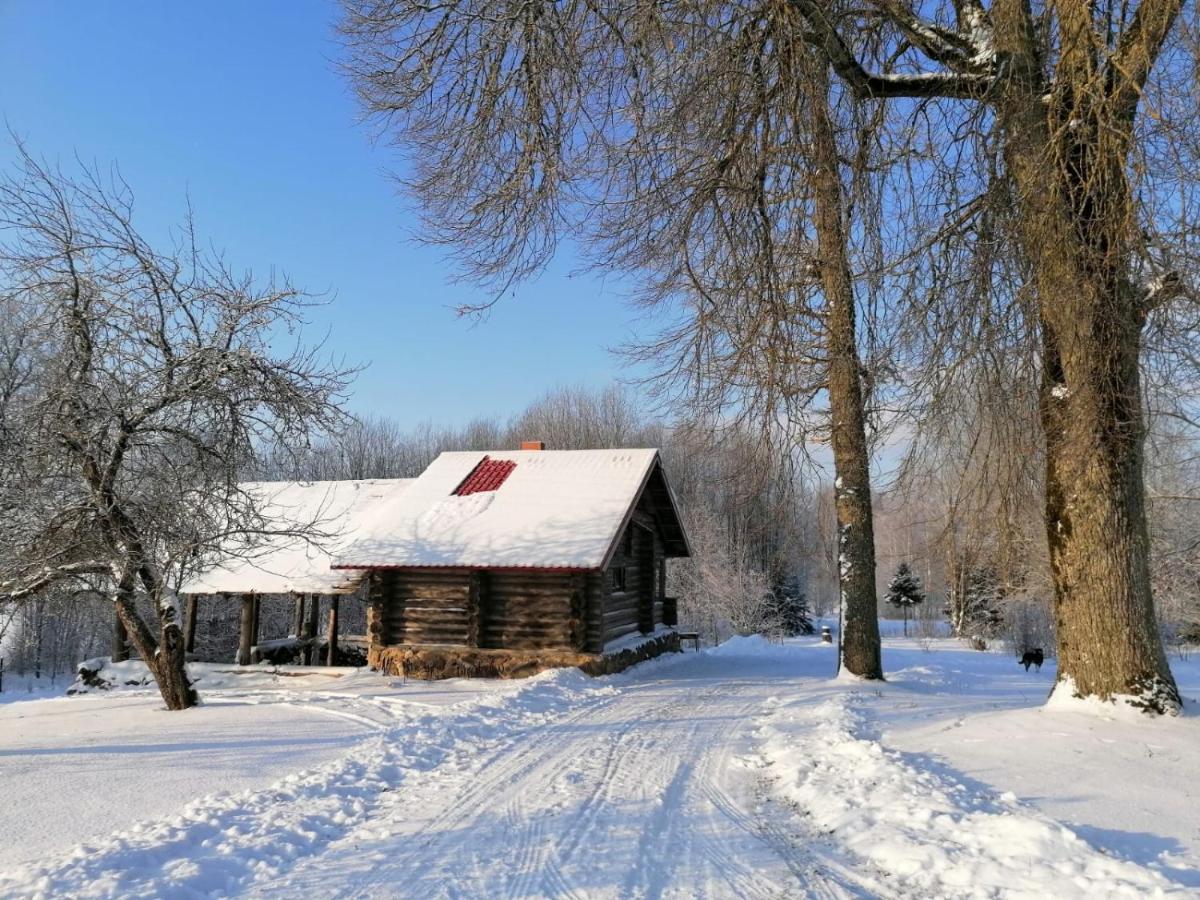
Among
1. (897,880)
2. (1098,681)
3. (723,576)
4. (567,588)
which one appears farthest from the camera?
(723,576)

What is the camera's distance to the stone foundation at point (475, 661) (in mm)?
16422

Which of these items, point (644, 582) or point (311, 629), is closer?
point (644, 582)

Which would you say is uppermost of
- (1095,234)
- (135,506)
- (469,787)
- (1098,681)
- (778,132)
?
(778,132)

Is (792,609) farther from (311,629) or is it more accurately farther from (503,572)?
(503,572)

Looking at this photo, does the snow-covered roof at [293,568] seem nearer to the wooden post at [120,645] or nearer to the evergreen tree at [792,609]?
the wooden post at [120,645]

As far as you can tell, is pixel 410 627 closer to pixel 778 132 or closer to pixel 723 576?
pixel 778 132

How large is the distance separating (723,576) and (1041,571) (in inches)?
627

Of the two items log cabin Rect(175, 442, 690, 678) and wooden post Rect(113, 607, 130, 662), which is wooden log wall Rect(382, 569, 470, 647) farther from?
wooden post Rect(113, 607, 130, 662)

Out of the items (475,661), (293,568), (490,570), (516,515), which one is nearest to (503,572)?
(490,570)

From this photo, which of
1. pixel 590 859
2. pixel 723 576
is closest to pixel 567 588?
pixel 590 859

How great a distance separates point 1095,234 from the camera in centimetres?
630

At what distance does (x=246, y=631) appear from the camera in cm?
2022

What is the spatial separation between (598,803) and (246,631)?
54.0ft

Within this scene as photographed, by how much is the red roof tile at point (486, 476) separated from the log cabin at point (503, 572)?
67mm
